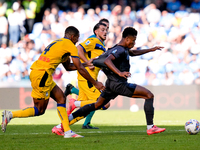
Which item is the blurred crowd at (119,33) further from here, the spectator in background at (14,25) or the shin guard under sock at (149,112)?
the shin guard under sock at (149,112)

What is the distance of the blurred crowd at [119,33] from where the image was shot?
15125mm

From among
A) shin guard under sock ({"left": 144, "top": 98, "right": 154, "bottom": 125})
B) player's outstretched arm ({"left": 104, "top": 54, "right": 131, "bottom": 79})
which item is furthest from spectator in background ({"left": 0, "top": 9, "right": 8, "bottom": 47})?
shin guard under sock ({"left": 144, "top": 98, "right": 154, "bottom": 125})

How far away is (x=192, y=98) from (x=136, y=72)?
2.37 metres

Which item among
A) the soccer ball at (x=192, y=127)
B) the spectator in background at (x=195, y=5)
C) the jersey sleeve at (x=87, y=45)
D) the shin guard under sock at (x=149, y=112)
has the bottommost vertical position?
the soccer ball at (x=192, y=127)

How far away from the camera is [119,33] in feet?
52.9

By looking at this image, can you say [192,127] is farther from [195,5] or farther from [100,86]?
[195,5]

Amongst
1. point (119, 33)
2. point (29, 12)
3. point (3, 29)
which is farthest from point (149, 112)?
point (29, 12)

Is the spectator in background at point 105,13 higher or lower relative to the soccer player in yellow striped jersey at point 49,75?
higher

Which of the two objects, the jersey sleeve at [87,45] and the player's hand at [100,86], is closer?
the player's hand at [100,86]

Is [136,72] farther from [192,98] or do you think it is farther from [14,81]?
[14,81]

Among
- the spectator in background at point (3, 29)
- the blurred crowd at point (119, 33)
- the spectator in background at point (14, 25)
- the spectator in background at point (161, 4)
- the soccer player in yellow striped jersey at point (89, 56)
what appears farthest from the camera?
the spectator in background at point (161, 4)

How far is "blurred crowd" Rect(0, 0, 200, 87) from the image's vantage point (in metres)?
15.1

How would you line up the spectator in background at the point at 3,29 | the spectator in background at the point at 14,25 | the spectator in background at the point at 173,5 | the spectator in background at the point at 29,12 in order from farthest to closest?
the spectator in background at the point at 173,5 < the spectator in background at the point at 29,12 < the spectator in background at the point at 14,25 < the spectator in background at the point at 3,29

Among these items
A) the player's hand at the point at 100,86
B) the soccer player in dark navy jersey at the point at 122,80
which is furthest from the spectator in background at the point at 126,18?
the player's hand at the point at 100,86
